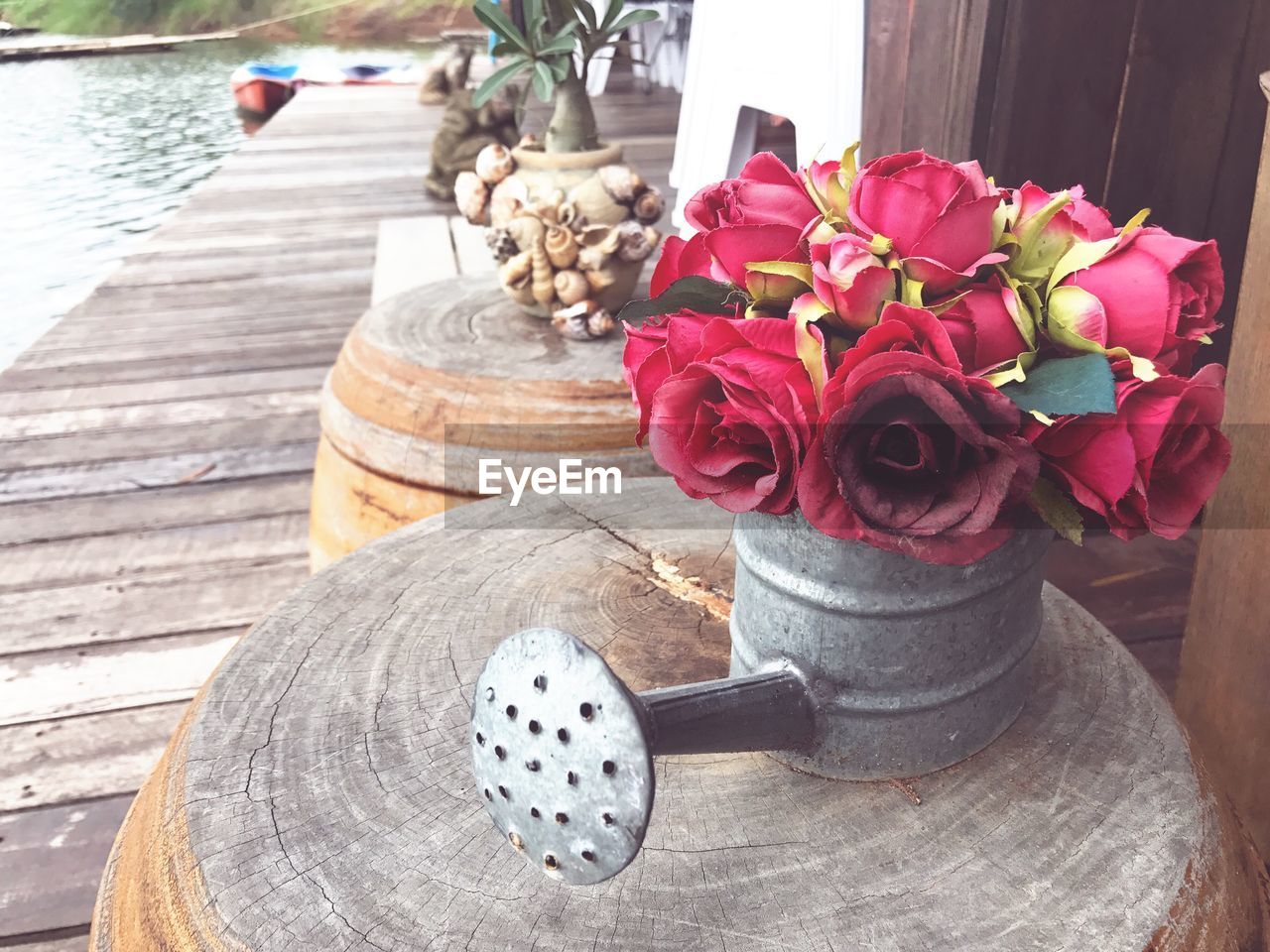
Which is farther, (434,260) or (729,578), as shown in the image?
(434,260)

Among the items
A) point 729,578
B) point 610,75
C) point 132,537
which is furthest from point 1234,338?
point 610,75

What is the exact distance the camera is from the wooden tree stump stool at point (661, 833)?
0.55 m

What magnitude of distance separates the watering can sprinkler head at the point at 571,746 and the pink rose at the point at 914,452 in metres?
0.13

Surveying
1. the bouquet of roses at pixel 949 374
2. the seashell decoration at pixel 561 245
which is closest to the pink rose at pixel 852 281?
the bouquet of roses at pixel 949 374

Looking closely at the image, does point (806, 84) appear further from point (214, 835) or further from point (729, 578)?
point (214, 835)

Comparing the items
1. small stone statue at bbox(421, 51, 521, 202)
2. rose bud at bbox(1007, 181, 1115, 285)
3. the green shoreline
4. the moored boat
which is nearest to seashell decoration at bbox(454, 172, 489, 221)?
rose bud at bbox(1007, 181, 1115, 285)

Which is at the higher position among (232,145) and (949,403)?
(949,403)

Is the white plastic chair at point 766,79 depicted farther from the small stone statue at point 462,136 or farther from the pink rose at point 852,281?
the small stone statue at point 462,136

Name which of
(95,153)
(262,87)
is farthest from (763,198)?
(262,87)

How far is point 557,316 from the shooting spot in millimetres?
1433

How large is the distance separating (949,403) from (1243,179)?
4.14ft

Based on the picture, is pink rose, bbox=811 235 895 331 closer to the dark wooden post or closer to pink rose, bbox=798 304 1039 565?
pink rose, bbox=798 304 1039 565

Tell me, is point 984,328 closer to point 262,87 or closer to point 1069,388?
point 1069,388

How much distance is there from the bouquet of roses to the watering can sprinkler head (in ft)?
0.39
